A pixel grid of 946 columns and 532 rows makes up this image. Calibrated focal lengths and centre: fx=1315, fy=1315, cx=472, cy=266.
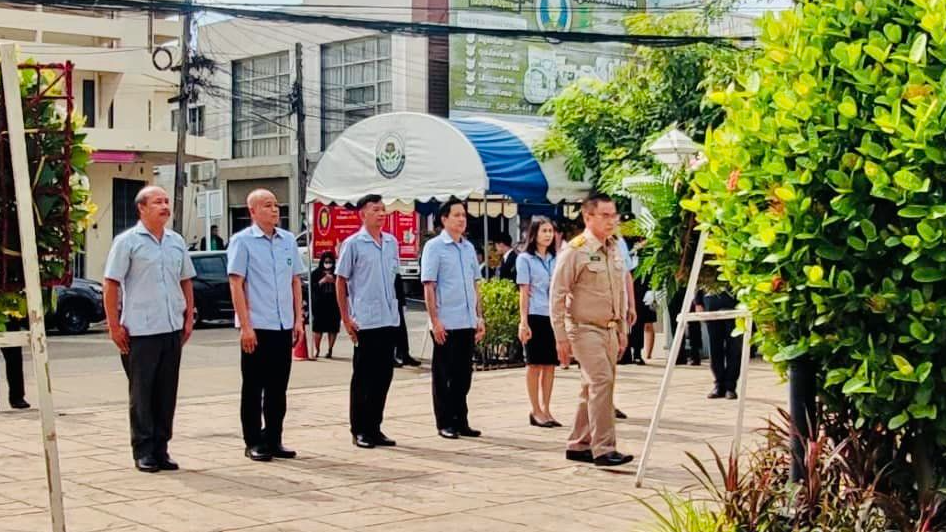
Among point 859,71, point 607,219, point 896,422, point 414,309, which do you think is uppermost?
point 859,71

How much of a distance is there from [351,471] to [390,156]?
922 cm

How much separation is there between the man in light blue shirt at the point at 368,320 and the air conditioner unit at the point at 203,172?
102ft

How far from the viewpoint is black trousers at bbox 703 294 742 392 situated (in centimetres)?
1306

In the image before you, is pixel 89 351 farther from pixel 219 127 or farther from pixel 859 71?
pixel 219 127

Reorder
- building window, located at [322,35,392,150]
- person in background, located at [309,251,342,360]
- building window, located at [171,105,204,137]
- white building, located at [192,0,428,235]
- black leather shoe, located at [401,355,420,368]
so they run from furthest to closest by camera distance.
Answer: building window, located at [171,105,204,137]
building window, located at [322,35,392,150]
white building, located at [192,0,428,235]
person in background, located at [309,251,342,360]
black leather shoe, located at [401,355,420,368]

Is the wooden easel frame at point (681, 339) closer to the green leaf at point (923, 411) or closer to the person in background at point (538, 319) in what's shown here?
the green leaf at point (923, 411)

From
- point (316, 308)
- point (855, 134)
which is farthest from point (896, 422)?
point (316, 308)

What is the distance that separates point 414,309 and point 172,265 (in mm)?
23111

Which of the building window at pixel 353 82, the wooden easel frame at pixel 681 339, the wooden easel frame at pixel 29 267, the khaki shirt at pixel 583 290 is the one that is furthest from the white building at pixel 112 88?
the wooden easel frame at pixel 29 267

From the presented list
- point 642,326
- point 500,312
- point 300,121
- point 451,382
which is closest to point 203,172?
point 300,121

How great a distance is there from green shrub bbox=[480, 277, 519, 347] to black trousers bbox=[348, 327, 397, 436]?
6.65 m

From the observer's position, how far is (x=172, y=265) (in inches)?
351

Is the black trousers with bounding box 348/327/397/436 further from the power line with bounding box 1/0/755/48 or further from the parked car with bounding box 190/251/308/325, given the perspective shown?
the parked car with bounding box 190/251/308/325

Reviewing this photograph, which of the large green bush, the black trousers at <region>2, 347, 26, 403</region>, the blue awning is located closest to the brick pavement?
the black trousers at <region>2, 347, 26, 403</region>
